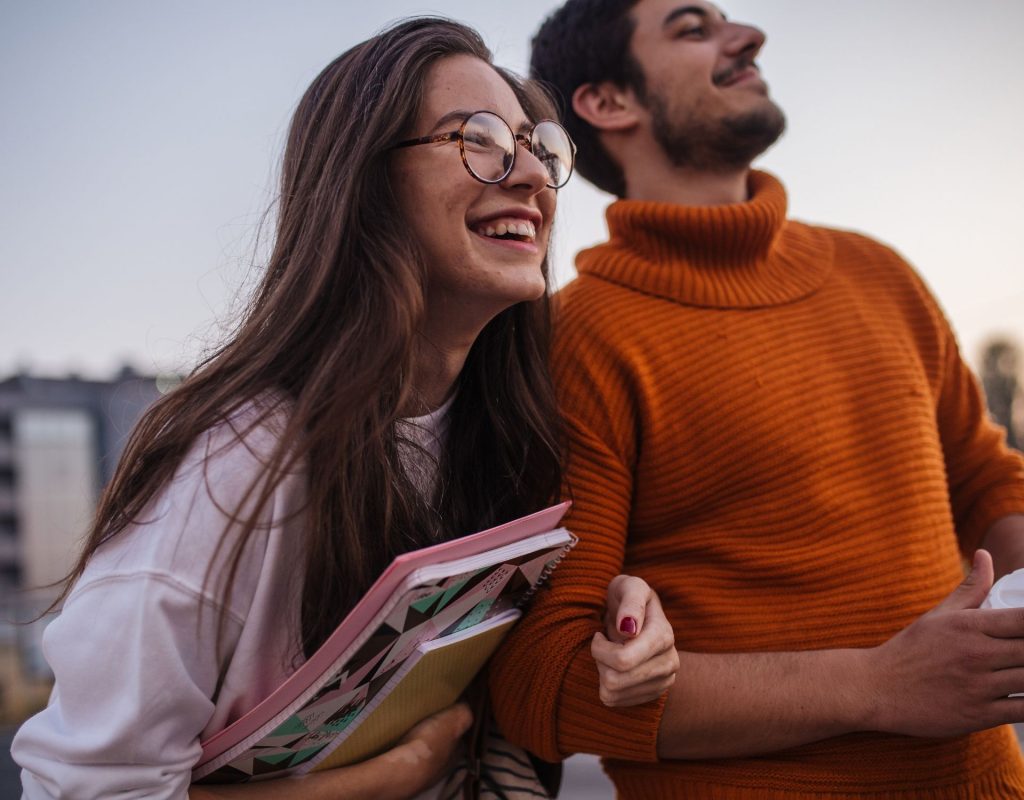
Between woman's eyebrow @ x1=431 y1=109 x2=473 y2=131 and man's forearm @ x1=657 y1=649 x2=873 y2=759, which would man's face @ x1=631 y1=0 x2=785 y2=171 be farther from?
man's forearm @ x1=657 y1=649 x2=873 y2=759

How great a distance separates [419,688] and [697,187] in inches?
47.7

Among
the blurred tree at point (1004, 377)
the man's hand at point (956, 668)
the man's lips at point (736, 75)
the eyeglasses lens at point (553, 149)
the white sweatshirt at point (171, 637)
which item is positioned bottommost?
the blurred tree at point (1004, 377)

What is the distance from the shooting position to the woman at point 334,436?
108 cm

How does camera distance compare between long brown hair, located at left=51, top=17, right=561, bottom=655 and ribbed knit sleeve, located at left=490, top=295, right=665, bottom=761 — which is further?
ribbed knit sleeve, located at left=490, top=295, right=665, bottom=761

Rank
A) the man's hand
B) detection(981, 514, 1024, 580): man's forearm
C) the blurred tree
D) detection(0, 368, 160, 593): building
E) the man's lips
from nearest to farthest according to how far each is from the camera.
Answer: the man's hand
detection(981, 514, 1024, 580): man's forearm
the man's lips
the blurred tree
detection(0, 368, 160, 593): building

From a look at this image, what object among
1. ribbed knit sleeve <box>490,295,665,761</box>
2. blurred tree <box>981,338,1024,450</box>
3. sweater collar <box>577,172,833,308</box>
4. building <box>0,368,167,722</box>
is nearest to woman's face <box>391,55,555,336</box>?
ribbed knit sleeve <box>490,295,665,761</box>

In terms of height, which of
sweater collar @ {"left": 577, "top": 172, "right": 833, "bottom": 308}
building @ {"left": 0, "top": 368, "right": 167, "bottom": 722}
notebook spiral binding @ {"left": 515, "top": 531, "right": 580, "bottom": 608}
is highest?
sweater collar @ {"left": 577, "top": 172, "right": 833, "bottom": 308}

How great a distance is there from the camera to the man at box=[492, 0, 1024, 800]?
1387mm

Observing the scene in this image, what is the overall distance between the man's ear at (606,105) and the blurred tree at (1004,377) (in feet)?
68.6

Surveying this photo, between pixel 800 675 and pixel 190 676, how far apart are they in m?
0.89

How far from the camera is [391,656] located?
1.17 metres

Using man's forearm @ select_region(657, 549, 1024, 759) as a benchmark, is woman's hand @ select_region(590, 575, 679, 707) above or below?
above

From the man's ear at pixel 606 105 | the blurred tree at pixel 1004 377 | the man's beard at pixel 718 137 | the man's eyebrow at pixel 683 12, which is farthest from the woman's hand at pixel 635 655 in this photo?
the blurred tree at pixel 1004 377

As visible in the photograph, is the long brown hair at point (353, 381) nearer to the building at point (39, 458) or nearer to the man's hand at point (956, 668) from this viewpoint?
the man's hand at point (956, 668)
